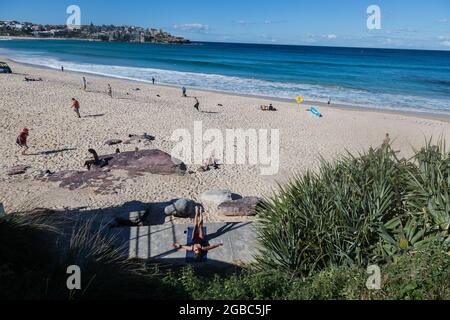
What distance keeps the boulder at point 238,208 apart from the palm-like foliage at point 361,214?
11.7 feet

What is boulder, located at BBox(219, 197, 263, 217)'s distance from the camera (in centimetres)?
873

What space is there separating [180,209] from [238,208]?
4.81 feet

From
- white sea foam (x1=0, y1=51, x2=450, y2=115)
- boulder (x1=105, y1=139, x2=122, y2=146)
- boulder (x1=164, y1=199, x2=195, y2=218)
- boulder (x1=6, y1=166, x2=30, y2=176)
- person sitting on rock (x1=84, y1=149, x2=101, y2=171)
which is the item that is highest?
white sea foam (x1=0, y1=51, x2=450, y2=115)

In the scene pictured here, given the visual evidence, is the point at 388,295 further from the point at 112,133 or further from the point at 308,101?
the point at 308,101

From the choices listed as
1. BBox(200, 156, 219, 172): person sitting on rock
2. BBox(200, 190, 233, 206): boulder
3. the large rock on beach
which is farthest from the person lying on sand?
BBox(200, 156, 219, 172): person sitting on rock

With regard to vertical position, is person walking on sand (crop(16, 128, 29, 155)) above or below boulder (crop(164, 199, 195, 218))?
above

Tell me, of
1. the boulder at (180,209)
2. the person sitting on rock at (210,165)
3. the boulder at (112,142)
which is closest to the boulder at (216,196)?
the boulder at (180,209)

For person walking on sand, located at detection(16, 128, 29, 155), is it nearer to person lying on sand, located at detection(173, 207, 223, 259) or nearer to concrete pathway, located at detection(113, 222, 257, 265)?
concrete pathway, located at detection(113, 222, 257, 265)

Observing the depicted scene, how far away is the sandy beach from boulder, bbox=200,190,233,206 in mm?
364

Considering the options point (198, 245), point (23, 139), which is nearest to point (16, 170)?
point (23, 139)

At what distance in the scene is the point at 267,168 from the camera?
12617 mm

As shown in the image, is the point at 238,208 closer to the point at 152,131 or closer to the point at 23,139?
the point at 23,139
